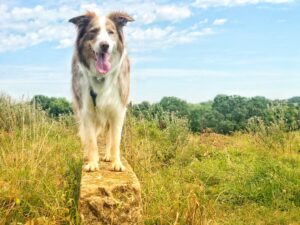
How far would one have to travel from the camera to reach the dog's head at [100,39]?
530cm

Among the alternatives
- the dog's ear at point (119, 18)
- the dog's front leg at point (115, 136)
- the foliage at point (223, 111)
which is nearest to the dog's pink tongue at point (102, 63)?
the dog's ear at point (119, 18)

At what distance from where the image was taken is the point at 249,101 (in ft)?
50.6

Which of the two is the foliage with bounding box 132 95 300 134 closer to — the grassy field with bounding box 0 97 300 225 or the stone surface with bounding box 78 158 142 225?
the grassy field with bounding box 0 97 300 225

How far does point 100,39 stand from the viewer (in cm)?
525

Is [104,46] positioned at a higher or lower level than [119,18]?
lower

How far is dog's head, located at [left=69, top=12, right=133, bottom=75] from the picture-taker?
5.30 meters

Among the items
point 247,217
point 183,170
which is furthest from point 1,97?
point 247,217

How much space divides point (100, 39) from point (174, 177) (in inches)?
121

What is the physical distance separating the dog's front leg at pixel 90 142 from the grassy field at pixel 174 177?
0.29 m

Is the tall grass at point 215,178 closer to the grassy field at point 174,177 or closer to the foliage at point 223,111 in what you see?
the grassy field at point 174,177

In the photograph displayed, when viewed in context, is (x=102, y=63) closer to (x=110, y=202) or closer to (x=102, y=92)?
(x=102, y=92)

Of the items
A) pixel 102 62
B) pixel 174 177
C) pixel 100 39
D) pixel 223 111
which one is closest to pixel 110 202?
pixel 102 62

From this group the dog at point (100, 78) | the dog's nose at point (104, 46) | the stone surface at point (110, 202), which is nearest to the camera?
the stone surface at point (110, 202)

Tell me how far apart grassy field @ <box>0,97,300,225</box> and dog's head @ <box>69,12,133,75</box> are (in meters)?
1.33
